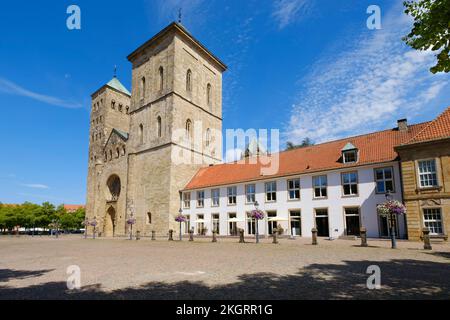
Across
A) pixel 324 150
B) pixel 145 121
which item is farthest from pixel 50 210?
pixel 324 150

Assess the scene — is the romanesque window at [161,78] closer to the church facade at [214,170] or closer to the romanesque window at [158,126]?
the church facade at [214,170]

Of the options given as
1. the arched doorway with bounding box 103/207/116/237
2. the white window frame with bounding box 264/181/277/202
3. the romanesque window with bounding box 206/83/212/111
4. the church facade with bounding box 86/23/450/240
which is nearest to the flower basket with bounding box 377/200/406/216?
the church facade with bounding box 86/23/450/240

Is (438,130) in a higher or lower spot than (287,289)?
higher

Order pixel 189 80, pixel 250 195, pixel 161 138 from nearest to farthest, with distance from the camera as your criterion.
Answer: pixel 250 195 < pixel 161 138 < pixel 189 80

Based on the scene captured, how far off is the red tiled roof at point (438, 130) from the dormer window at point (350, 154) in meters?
5.27

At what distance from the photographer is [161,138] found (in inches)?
1646

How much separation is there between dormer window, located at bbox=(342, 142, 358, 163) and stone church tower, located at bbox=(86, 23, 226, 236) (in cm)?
2252

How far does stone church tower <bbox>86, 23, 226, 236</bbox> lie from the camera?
133 ft

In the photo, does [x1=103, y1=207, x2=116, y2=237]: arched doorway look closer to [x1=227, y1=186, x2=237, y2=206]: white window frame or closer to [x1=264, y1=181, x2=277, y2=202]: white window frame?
[x1=227, y1=186, x2=237, y2=206]: white window frame

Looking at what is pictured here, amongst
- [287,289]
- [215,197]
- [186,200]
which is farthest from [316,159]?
[287,289]

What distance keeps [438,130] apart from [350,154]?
7.23 m

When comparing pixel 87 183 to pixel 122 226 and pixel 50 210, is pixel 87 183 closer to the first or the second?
pixel 122 226

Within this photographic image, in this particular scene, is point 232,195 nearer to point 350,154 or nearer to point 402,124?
point 350,154
